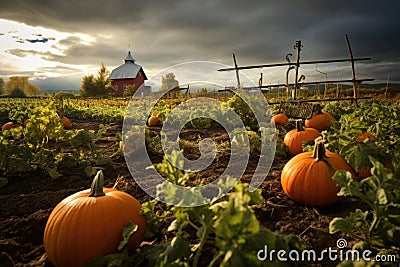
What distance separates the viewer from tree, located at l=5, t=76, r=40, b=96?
55.9 metres

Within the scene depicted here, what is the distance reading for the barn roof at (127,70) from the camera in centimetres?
5572

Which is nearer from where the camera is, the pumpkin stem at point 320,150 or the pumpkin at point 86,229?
the pumpkin at point 86,229

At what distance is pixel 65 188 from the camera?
10.7 feet

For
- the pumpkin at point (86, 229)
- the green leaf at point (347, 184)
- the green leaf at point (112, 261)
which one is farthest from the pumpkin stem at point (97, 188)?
the green leaf at point (347, 184)

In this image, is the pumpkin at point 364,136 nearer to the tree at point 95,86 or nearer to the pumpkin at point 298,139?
the pumpkin at point 298,139

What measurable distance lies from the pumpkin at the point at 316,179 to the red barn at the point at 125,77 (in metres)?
53.0

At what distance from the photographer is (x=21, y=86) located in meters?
56.3

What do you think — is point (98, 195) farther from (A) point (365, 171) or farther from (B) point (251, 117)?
(B) point (251, 117)

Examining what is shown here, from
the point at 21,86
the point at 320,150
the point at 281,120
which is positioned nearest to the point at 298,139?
the point at 320,150

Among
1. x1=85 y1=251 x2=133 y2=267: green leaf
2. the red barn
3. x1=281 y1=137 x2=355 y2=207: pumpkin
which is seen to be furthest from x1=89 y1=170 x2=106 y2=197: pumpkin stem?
the red barn

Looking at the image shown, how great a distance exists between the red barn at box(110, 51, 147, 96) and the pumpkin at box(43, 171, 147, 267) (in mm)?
53439

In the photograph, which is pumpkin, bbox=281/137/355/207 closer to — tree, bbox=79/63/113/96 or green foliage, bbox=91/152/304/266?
green foliage, bbox=91/152/304/266

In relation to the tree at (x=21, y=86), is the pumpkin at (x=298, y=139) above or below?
below

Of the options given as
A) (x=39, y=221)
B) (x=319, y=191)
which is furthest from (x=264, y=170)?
(x=39, y=221)
